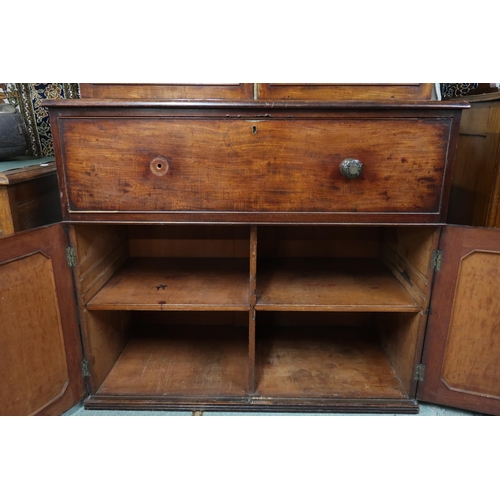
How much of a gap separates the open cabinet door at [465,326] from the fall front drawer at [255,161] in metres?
0.15

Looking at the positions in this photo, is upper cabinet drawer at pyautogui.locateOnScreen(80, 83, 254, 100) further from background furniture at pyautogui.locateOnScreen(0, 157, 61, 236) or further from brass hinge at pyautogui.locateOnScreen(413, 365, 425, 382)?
brass hinge at pyautogui.locateOnScreen(413, 365, 425, 382)

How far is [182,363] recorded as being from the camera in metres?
1.72

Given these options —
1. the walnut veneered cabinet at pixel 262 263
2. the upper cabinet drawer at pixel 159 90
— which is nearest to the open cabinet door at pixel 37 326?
the walnut veneered cabinet at pixel 262 263

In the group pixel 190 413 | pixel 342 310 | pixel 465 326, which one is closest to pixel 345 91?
pixel 342 310

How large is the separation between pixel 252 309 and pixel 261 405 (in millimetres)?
398

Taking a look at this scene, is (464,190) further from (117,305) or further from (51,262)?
(51,262)

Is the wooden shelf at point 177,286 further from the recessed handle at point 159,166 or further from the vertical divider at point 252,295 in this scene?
the recessed handle at point 159,166

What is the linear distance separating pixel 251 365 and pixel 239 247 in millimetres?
634

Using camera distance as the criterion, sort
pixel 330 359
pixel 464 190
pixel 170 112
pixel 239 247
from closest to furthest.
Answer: pixel 170 112
pixel 464 190
pixel 330 359
pixel 239 247

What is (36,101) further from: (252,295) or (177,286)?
(252,295)

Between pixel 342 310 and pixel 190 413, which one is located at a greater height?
pixel 342 310

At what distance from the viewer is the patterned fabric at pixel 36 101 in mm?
1749

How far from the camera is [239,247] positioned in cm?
192

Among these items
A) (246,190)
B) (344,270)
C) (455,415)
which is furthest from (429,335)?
(246,190)
